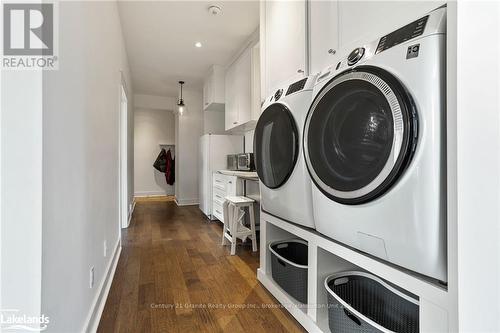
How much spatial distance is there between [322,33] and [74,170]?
58.2 inches

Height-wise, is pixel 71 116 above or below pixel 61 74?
below

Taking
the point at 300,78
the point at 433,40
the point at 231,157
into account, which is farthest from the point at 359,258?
the point at 231,157

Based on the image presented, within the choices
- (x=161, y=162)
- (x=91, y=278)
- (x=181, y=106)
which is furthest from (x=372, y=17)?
(x=161, y=162)

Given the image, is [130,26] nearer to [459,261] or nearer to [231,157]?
[231,157]

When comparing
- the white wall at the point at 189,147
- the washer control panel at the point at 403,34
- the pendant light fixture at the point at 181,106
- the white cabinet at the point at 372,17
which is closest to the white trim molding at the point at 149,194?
the white wall at the point at 189,147

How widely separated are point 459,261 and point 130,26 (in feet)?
12.0

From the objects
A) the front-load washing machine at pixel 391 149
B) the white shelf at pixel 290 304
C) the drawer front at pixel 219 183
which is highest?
the front-load washing machine at pixel 391 149

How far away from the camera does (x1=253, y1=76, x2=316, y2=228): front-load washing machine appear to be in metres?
1.40

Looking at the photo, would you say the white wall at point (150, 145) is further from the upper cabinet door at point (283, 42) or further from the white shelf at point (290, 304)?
the white shelf at point (290, 304)

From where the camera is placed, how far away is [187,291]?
6.01ft

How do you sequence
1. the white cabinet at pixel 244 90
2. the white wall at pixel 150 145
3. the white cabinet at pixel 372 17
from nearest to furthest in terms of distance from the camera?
the white cabinet at pixel 372 17 < the white cabinet at pixel 244 90 < the white wall at pixel 150 145

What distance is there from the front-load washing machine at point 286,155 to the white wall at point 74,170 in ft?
3.55

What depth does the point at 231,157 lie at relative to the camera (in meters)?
4.10

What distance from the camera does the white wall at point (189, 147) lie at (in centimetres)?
547
